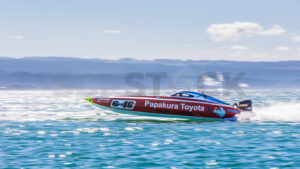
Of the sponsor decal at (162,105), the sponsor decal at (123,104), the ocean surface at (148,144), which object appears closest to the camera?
the ocean surface at (148,144)

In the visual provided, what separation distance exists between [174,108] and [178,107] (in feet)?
0.76

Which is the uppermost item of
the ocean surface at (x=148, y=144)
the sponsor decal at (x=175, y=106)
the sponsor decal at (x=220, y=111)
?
the sponsor decal at (x=175, y=106)

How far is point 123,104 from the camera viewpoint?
20859mm

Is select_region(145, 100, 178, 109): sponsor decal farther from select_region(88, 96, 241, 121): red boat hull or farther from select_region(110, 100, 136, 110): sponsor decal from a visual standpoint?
select_region(110, 100, 136, 110): sponsor decal

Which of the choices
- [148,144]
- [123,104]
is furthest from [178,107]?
[148,144]

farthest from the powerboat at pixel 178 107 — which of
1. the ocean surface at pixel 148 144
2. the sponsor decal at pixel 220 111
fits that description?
the ocean surface at pixel 148 144

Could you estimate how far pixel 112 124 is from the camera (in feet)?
63.4

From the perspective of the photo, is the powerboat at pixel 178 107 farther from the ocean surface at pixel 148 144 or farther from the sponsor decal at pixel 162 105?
the ocean surface at pixel 148 144

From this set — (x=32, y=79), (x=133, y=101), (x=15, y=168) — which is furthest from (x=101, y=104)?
(x=32, y=79)

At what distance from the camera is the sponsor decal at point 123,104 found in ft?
67.8

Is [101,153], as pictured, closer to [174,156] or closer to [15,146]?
[174,156]

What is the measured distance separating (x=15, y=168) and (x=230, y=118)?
13.7 metres

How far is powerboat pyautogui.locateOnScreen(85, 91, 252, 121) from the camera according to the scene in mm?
20469

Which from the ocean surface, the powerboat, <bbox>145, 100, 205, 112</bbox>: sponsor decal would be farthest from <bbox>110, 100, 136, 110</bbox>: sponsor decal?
the ocean surface
